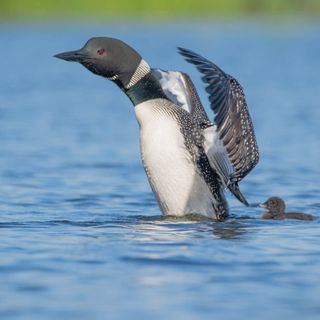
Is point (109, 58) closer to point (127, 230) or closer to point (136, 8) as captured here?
point (127, 230)

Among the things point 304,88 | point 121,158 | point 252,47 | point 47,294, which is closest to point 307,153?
point 121,158

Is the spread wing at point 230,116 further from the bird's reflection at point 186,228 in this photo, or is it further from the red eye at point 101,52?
the red eye at point 101,52

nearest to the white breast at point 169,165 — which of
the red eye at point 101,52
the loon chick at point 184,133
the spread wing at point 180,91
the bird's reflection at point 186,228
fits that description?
the loon chick at point 184,133

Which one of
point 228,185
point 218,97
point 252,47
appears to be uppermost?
point 252,47

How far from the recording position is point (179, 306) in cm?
614

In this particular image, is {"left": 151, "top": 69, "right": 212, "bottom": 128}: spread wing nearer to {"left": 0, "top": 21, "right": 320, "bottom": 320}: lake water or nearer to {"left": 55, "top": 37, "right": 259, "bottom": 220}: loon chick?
{"left": 55, "top": 37, "right": 259, "bottom": 220}: loon chick

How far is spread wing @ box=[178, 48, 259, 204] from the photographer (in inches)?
335

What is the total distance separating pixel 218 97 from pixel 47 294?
8.80 ft

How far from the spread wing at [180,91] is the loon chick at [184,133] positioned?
515 mm

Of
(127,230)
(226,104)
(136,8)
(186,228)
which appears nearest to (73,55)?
(226,104)

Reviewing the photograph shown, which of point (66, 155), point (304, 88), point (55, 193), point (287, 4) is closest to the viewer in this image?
point (55, 193)

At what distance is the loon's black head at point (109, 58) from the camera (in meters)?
8.69

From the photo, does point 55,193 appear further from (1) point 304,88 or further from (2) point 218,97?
(1) point 304,88

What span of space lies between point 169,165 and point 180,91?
3.77 feet
